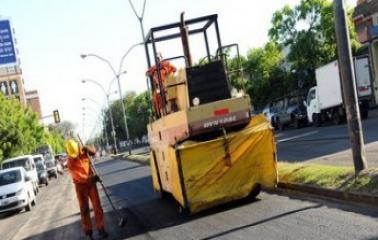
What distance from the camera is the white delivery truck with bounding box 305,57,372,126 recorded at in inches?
1337

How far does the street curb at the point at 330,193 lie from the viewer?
9.54 meters

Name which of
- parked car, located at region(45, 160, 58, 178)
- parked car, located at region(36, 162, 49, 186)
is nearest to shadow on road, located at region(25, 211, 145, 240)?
parked car, located at region(36, 162, 49, 186)

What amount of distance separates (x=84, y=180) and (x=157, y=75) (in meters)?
3.49

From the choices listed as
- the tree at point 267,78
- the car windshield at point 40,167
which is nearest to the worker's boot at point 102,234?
the car windshield at point 40,167

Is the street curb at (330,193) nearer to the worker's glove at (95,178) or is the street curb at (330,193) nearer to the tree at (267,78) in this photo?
the worker's glove at (95,178)

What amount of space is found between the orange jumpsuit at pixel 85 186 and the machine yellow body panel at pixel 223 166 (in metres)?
1.45

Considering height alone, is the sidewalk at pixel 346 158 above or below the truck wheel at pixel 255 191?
below

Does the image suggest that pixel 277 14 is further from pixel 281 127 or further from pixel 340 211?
pixel 340 211

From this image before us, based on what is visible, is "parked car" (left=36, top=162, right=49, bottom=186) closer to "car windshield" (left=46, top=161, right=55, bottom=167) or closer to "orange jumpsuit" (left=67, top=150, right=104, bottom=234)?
"car windshield" (left=46, top=161, right=55, bottom=167)

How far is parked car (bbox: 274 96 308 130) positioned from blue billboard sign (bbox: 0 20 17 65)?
59.0ft

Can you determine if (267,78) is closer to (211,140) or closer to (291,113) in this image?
(291,113)

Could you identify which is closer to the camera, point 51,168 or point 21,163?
point 21,163

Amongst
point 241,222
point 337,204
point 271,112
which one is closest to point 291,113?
point 271,112

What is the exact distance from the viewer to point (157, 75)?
13.3 m
